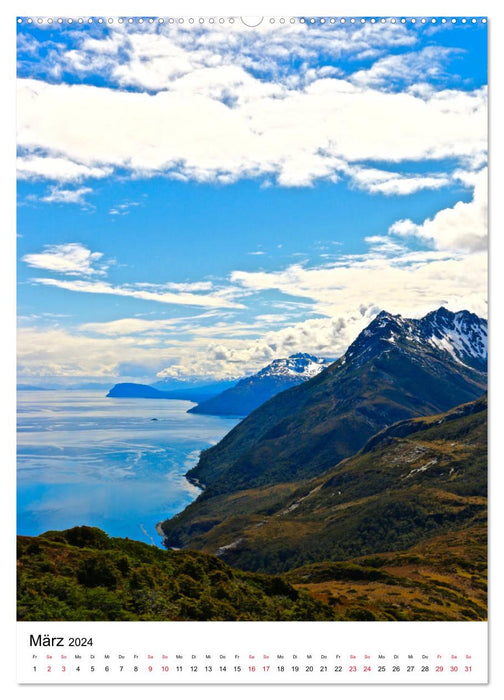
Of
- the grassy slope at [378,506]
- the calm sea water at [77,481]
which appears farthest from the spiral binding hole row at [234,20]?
the grassy slope at [378,506]

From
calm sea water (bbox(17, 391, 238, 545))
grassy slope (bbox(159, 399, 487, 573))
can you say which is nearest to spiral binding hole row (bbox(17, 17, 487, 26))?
calm sea water (bbox(17, 391, 238, 545))

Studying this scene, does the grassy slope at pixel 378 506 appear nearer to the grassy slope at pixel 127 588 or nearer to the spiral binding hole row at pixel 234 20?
the grassy slope at pixel 127 588

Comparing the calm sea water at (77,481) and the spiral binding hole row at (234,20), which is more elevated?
the spiral binding hole row at (234,20)

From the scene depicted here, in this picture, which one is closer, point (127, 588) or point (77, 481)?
point (127, 588)
